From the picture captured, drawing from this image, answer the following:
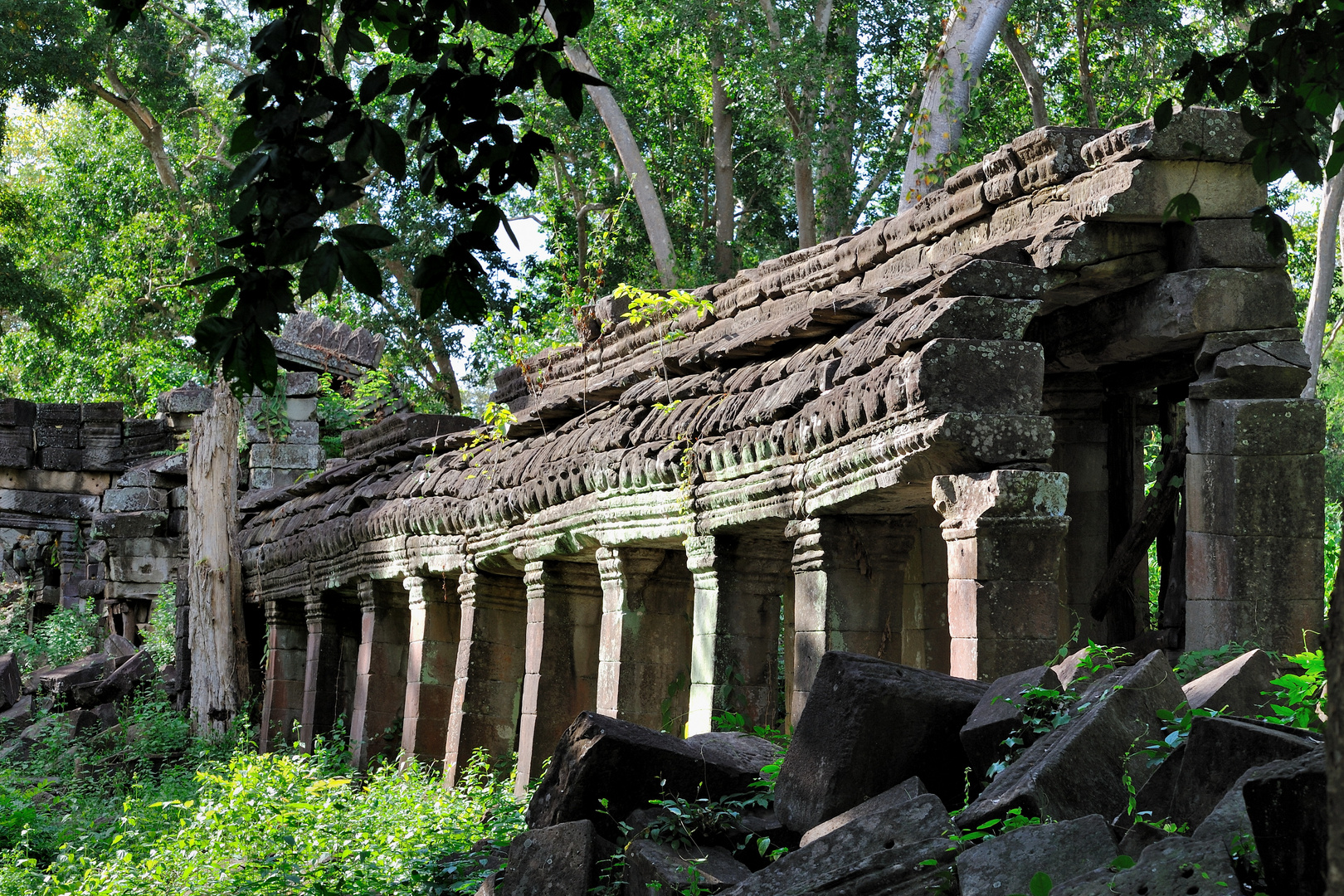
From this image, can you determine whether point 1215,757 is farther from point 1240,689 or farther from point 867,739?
point 867,739

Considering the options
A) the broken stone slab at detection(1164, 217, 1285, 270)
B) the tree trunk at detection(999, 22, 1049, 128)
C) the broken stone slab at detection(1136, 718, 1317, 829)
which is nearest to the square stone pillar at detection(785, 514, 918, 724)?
the broken stone slab at detection(1164, 217, 1285, 270)

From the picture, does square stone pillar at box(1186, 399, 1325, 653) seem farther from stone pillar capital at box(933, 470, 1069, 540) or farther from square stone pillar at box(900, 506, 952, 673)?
square stone pillar at box(900, 506, 952, 673)

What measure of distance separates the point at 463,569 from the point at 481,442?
1182 mm

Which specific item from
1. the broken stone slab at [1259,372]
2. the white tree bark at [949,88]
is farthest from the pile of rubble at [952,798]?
the white tree bark at [949,88]

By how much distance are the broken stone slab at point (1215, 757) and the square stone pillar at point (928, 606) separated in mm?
5222

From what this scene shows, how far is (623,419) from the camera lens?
9828 mm

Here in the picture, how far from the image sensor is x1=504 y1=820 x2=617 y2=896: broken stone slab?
5188mm

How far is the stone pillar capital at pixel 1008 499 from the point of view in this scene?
6.49 metres

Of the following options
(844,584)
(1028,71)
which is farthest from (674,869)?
(1028,71)

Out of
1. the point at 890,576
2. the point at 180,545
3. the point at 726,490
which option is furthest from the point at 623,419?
the point at 180,545

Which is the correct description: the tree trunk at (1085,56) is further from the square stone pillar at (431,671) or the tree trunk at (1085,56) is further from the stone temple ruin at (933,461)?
the square stone pillar at (431,671)

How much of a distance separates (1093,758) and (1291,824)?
136 centimetres

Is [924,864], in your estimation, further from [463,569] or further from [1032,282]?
[463,569]

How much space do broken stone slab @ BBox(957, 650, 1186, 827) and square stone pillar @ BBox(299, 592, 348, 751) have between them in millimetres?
11710
